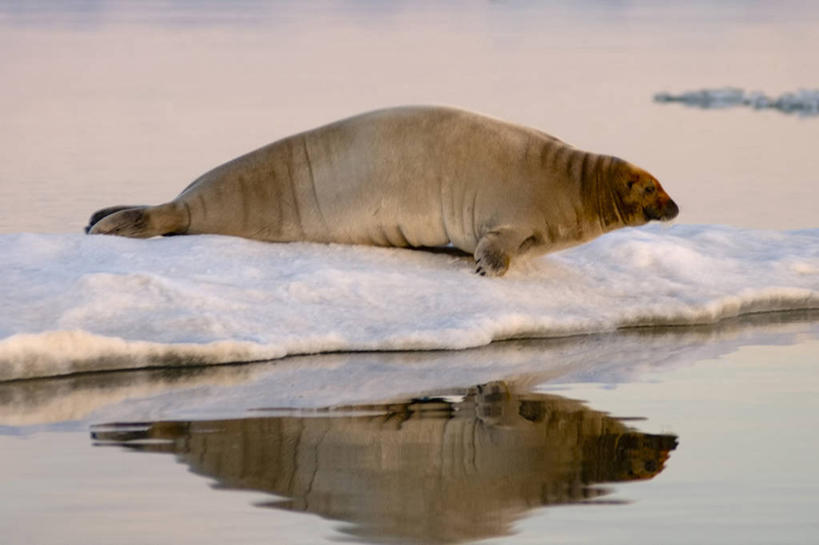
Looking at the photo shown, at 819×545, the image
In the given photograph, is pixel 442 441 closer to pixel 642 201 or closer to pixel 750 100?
pixel 642 201

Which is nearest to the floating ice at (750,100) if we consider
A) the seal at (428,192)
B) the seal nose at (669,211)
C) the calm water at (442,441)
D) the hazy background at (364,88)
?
the hazy background at (364,88)

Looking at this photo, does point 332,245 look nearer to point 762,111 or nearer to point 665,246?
point 665,246

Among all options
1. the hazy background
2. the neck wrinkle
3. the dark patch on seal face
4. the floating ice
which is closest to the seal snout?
the dark patch on seal face

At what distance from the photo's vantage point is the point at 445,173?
10336mm

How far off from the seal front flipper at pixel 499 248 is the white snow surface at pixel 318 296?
0.20ft

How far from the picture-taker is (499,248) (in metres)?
10.1

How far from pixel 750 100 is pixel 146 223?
49.4 feet

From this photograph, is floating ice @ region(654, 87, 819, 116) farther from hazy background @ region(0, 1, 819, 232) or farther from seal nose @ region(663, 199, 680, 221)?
seal nose @ region(663, 199, 680, 221)

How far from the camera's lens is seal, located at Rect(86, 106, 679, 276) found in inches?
406

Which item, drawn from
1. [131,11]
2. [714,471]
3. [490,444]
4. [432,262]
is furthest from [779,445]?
[131,11]

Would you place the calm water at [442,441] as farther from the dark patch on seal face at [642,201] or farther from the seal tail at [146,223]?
the seal tail at [146,223]

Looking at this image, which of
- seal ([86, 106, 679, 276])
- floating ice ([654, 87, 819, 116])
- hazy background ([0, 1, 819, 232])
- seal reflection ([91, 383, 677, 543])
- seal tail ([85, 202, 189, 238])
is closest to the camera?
seal reflection ([91, 383, 677, 543])

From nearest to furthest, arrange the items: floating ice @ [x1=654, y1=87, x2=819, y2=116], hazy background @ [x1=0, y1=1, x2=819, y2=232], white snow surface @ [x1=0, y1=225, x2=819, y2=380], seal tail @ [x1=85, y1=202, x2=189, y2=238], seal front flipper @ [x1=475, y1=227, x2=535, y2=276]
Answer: white snow surface @ [x1=0, y1=225, x2=819, y2=380], seal front flipper @ [x1=475, y1=227, x2=535, y2=276], seal tail @ [x1=85, y1=202, x2=189, y2=238], hazy background @ [x1=0, y1=1, x2=819, y2=232], floating ice @ [x1=654, y1=87, x2=819, y2=116]

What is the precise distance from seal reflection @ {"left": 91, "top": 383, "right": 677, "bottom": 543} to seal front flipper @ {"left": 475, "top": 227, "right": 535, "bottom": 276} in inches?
69.3
